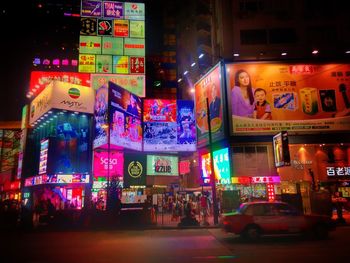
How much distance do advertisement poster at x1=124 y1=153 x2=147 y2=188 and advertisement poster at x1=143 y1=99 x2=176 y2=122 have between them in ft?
14.0

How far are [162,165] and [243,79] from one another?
13375 mm

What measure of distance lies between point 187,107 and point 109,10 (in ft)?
47.3

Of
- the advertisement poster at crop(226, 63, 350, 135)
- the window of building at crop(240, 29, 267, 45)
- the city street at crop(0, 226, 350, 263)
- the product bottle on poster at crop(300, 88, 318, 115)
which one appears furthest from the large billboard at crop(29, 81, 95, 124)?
the product bottle on poster at crop(300, 88, 318, 115)

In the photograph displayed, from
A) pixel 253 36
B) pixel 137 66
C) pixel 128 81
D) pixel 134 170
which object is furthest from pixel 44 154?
pixel 253 36

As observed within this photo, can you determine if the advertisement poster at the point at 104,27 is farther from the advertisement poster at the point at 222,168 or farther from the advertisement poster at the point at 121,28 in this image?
the advertisement poster at the point at 222,168

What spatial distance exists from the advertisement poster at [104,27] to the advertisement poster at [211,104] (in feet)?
38.6

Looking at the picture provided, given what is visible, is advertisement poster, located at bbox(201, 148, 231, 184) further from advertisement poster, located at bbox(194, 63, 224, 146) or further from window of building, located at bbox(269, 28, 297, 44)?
window of building, located at bbox(269, 28, 297, 44)

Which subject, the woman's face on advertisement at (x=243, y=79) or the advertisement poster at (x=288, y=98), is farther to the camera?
the woman's face on advertisement at (x=243, y=79)

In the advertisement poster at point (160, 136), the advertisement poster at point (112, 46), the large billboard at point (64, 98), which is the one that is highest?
the advertisement poster at point (112, 46)

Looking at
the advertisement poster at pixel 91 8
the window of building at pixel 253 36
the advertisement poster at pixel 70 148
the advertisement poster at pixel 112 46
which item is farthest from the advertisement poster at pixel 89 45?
the window of building at pixel 253 36

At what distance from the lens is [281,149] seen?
2547 cm

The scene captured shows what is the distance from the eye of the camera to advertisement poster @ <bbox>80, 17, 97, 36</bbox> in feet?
120

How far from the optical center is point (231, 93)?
95.3ft

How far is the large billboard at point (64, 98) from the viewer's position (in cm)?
2867
